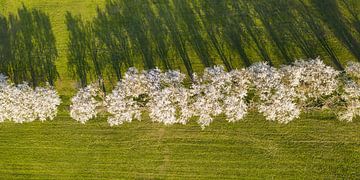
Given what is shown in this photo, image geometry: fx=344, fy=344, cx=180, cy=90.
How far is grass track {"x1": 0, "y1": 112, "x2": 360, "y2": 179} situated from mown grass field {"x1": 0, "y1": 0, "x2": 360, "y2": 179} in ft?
0.22

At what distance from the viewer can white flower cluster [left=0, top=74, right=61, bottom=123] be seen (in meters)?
25.8

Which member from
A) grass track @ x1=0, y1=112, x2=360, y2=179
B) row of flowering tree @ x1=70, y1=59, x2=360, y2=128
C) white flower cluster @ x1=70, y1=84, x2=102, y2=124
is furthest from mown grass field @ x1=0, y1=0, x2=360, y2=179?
row of flowering tree @ x1=70, y1=59, x2=360, y2=128

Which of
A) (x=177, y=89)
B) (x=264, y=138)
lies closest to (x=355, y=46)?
(x=264, y=138)

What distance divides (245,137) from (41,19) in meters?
18.4

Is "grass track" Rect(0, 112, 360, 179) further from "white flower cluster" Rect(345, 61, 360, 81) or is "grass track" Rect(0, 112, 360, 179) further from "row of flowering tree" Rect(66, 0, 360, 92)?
"row of flowering tree" Rect(66, 0, 360, 92)

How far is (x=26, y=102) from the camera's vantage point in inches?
1015

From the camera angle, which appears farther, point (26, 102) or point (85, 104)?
point (26, 102)

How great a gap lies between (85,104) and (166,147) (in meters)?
6.84

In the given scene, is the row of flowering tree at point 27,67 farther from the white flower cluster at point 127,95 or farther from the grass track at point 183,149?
the white flower cluster at point 127,95

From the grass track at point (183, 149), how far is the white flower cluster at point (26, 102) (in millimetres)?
1107

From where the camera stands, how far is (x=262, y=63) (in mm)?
24750

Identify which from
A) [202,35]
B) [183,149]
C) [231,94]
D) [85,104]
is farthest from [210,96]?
[85,104]

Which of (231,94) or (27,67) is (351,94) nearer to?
(231,94)

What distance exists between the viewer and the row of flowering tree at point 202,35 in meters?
25.3
